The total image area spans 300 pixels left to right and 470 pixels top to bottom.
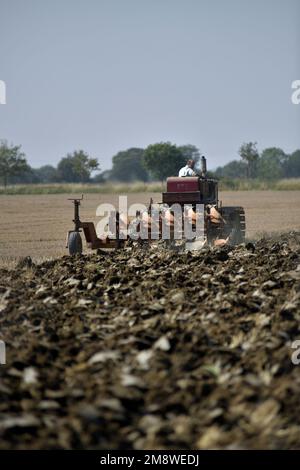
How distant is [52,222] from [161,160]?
3681cm

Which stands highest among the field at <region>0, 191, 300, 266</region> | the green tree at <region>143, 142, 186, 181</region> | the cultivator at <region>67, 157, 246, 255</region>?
the green tree at <region>143, 142, 186, 181</region>

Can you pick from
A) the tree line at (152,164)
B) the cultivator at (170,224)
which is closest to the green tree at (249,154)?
the tree line at (152,164)

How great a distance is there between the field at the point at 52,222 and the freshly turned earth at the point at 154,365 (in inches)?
303

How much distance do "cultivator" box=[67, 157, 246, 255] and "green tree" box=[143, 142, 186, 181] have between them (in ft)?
154

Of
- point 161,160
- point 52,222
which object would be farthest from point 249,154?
point 52,222

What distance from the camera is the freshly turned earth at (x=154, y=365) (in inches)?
217

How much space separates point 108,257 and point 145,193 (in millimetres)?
39387

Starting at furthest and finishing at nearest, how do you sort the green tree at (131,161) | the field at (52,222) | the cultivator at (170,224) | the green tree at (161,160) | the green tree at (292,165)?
the green tree at (292,165)
the green tree at (131,161)
the green tree at (161,160)
the field at (52,222)
the cultivator at (170,224)

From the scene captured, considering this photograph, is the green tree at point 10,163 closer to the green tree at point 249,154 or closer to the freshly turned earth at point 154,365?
the green tree at point 249,154

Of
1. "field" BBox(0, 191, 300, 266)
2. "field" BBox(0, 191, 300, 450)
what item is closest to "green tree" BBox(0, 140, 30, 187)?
"field" BBox(0, 191, 300, 266)

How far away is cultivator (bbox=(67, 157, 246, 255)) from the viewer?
16766mm

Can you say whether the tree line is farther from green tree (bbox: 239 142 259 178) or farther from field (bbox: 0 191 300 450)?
field (bbox: 0 191 300 450)

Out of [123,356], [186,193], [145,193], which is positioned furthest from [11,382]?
[145,193]
